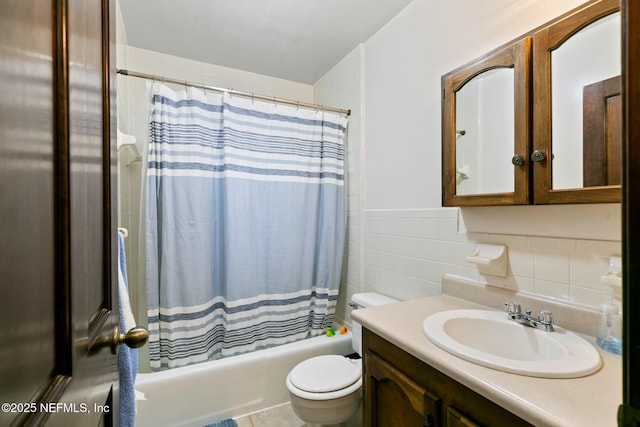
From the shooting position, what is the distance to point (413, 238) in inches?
63.5

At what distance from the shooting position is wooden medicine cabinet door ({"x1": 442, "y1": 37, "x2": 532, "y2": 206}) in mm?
1022

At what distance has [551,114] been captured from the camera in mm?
962

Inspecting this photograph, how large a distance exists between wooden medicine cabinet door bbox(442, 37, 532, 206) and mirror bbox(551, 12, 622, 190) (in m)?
0.08

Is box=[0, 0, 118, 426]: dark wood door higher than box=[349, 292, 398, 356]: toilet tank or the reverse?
higher

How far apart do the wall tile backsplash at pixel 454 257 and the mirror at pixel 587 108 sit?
0.23m

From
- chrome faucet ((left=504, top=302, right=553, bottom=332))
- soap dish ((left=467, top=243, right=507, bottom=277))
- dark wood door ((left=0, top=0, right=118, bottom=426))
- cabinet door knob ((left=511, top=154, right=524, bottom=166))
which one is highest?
cabinet door knob ((left=511, top=154, right=524, bottom=166))

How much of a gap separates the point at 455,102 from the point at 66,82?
1.30 meters

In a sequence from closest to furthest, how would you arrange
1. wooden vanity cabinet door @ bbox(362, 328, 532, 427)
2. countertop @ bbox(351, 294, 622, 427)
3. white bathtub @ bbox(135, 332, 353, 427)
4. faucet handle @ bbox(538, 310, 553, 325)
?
countertop @ bbox(351, 294, 622, 427) < wooden vanity cabinet door @ bbox(362, 328, 532, 427) < faucet handle @ bbox(538, 310, 553, 325) < white bathtub @ bbox(135, 332, 353, 427)

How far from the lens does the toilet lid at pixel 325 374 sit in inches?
53.8

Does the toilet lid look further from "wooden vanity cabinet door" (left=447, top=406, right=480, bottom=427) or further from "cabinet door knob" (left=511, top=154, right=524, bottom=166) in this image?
"cabinet door knob" (left=511, top=154, right=524, bottom=166)

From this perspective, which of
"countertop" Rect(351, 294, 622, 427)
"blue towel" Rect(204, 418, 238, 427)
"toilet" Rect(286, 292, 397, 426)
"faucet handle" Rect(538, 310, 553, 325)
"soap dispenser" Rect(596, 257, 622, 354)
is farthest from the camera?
"blue towel" Rect(204, 418, 238, 427)

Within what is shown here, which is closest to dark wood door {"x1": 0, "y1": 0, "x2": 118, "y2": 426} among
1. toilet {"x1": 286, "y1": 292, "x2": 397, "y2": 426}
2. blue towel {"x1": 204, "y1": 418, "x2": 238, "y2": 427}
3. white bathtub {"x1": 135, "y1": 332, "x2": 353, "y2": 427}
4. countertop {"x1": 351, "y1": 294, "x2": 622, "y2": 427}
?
countertop {"x1": 351, "y1": 294, "x2": 622, "y2": 427}

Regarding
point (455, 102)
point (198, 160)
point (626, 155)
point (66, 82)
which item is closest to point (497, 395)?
point (626, 155)

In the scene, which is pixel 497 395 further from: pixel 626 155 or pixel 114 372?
pixel 114 372
